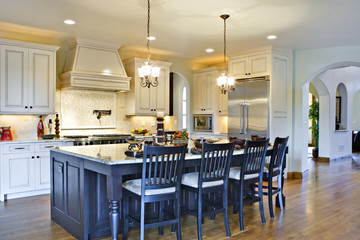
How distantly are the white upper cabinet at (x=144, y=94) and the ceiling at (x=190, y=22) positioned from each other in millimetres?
442

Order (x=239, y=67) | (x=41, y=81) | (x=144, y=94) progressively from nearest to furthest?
(x=41, y=81)
(x=144, y=94)
(x=239, y=67)

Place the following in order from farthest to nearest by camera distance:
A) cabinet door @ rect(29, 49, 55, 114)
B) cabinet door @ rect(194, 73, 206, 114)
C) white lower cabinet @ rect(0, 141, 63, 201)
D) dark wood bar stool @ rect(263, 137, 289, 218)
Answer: cabinet door @ rect(194, 73, 206, 114), cabinet door @ rect(29, 49, 55, 114), white lower cabinet @ rect(0, 141, 63, 201), dark wood bar stool @ rect(263, 137, 289, 218)

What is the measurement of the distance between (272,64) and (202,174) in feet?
12.6

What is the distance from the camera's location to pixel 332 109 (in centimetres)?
931

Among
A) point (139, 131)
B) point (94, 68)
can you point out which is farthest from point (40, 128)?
point (139, 131)

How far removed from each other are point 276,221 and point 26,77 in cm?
434

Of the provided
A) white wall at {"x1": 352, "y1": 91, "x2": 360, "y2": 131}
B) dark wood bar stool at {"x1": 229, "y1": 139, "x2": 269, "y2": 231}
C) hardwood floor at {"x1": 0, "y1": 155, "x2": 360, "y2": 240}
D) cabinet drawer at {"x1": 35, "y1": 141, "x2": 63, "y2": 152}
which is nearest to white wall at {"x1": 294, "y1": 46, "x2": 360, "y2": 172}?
hardwood floor at {"x1": 0, "y1": 155, "x2": 360, "y2": 240}

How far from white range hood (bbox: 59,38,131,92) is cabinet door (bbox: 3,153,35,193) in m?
1.43

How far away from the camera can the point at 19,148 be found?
4.82 meters

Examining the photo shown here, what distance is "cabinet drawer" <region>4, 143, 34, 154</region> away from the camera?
4.72 metres

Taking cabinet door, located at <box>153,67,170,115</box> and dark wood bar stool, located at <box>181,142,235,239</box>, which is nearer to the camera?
dark wood bar stool, located at <box>181,142,235,239</box>

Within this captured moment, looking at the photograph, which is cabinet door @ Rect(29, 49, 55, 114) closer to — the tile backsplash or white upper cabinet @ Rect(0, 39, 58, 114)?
white upper cabinet @ Rect(0, 39, 58, 114)

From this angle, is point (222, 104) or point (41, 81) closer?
point (41, 81)

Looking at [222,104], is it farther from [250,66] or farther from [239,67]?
[250,66]
